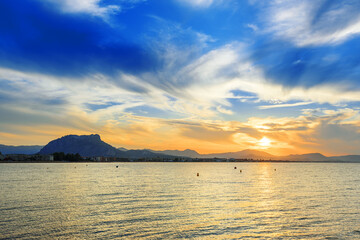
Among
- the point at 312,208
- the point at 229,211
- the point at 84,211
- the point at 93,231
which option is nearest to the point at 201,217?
the point at 229,211

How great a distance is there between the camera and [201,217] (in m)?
37.1

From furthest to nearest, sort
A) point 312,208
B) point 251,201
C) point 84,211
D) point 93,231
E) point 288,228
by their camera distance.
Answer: point 251,201, point 312,208, point 84,211, point 288,228, point 93,231

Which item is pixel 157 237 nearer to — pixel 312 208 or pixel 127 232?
pixel 127 232

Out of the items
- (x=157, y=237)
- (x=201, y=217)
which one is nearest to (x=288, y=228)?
(x=201, y=217)

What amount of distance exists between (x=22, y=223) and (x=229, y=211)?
2785cm

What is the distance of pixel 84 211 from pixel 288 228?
28319 millimetres

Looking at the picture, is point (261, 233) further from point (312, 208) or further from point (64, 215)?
point (64, 215)

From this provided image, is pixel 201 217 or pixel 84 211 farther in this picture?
pixel 84 211

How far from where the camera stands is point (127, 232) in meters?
29.5

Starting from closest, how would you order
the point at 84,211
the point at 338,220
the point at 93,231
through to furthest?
1. the point at 93,231
2. the point at 338,220
3. the point at 84,211

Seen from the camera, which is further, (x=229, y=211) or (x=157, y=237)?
(x=229, y=211)

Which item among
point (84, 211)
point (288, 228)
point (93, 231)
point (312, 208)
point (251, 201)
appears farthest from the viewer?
point (251, 201)

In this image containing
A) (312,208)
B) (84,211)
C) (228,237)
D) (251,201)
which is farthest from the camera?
(251,201)

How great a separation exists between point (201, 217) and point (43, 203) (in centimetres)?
2867
